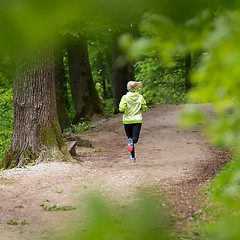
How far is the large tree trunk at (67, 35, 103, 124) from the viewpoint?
60.8ft

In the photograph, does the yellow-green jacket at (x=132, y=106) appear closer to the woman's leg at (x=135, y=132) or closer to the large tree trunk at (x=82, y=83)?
the woman's leg at (x=135, y=132)

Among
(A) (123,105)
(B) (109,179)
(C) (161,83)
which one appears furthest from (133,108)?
(C) (161,83)

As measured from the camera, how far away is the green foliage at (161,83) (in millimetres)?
25906

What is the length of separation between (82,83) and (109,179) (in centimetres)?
1220

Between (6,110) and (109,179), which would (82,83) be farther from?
(109,179)

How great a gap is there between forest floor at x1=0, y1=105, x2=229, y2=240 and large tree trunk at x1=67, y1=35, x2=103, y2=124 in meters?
6.30

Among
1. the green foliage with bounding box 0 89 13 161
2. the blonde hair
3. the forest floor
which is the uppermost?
the blonde hair

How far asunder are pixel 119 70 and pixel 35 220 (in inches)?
560

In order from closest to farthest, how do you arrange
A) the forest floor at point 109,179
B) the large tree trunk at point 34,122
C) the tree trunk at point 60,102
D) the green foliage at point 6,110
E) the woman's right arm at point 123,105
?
the forest floor at point 109,179
the large tree trunk at point 34,122
the woman's right arm at point 123,105
the tree trunk at point 60,102
the green foliage at point 6,110

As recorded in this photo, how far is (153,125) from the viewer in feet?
51.3

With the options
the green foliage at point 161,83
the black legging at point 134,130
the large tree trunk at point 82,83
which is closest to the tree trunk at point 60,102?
the large tree trunk at point 82,83

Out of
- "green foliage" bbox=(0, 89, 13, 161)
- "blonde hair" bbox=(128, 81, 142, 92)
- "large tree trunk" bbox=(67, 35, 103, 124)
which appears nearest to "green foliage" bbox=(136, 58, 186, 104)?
"large tree trunk" bbox=(67, 35, 103, 124)

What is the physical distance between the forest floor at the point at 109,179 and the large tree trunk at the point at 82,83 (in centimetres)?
630

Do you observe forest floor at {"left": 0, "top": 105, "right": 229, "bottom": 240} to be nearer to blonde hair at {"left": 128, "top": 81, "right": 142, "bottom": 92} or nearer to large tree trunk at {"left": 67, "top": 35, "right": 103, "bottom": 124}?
blonde hair at {"left": 128, "top": 81, "right": 142, "bottom": 92}
